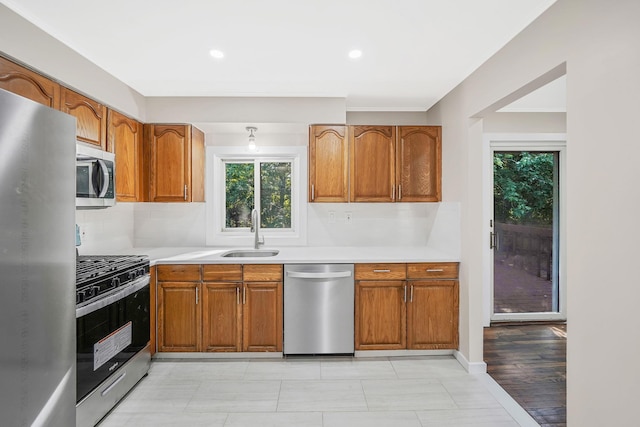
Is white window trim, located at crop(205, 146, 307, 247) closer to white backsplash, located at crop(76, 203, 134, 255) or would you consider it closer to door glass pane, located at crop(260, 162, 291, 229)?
door glass pane, located at crop(260, 162, 291, 229)

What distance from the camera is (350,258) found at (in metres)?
3.02

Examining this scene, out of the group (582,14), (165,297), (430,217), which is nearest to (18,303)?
(165,297)

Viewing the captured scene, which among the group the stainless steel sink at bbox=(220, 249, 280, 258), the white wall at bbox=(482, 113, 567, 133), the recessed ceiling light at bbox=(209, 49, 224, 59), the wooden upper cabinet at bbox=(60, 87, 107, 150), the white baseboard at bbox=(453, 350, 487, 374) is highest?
the recessed ceiling light at bbox=(209, 49, 224, 59)

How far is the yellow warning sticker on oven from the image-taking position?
2088 mm

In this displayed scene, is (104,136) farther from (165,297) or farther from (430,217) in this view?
(430,217)

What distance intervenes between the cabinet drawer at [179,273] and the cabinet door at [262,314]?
0.44 m

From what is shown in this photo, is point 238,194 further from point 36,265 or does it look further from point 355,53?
point 36,265

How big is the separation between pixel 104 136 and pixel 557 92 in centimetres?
380

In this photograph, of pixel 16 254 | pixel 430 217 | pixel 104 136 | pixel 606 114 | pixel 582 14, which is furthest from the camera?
pixel 430 217

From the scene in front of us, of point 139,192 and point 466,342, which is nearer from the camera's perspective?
point 466,342

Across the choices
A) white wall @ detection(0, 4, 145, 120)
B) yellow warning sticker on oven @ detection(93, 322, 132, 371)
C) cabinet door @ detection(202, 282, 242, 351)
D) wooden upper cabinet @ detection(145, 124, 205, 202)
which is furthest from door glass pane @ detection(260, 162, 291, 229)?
yellow warning sticker on oven @ detection(93, 322, 132, 371)

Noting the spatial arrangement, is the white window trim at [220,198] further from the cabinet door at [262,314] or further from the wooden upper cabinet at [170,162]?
the cabinet door at [262,314]

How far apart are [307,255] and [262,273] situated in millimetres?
429

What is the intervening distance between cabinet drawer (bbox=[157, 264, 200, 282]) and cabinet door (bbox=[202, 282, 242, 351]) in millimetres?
135
